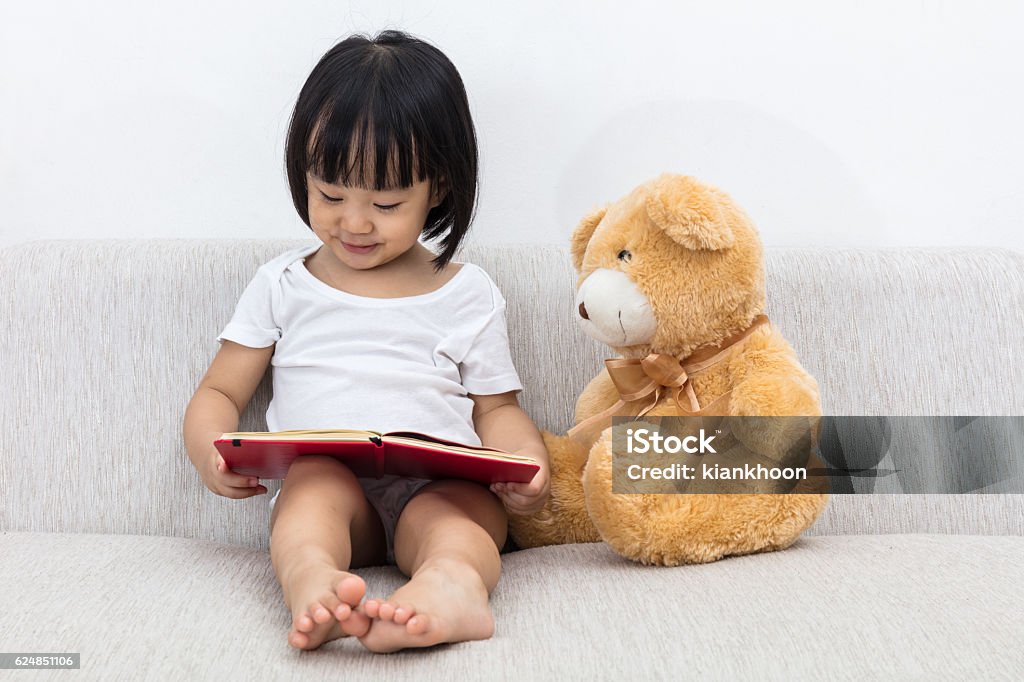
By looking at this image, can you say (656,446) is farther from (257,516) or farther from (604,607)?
(257,516)

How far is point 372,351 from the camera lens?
49.7 inches

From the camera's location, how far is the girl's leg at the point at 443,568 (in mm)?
836

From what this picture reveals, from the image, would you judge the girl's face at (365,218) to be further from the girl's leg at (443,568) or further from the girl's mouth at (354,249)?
the girl's leg at (443,568)

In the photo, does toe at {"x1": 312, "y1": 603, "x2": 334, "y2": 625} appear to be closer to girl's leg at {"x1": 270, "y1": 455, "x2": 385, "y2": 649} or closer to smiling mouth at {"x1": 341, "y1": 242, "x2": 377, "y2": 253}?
girl's leg at {"x1": 270, "y1": 455, "x2": 385, "y2": 649}

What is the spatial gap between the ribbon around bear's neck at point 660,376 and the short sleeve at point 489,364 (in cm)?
17

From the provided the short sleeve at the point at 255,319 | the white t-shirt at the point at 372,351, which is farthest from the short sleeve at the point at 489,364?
the short sleeve at the point at 255,319

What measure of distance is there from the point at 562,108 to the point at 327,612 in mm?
1007

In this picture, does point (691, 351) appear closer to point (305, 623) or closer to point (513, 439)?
point (513, 439)

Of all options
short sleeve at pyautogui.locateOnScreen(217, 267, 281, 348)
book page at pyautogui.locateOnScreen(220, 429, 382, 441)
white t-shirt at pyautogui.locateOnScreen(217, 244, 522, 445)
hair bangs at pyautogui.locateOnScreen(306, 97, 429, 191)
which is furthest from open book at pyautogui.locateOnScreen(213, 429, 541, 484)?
hair bangs at pyautogui.locateOnScreen(306, 97, 429, 191)

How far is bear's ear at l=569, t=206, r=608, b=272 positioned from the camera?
1.24 meters

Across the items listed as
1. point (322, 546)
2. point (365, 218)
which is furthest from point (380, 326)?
point (322, 546)

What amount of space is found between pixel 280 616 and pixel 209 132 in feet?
2.98

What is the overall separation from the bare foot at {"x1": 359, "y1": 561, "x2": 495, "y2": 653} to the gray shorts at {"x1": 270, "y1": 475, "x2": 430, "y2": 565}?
0.27 m

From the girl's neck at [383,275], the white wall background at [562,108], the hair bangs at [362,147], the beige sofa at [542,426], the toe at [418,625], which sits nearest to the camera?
the toe at [418,625]
